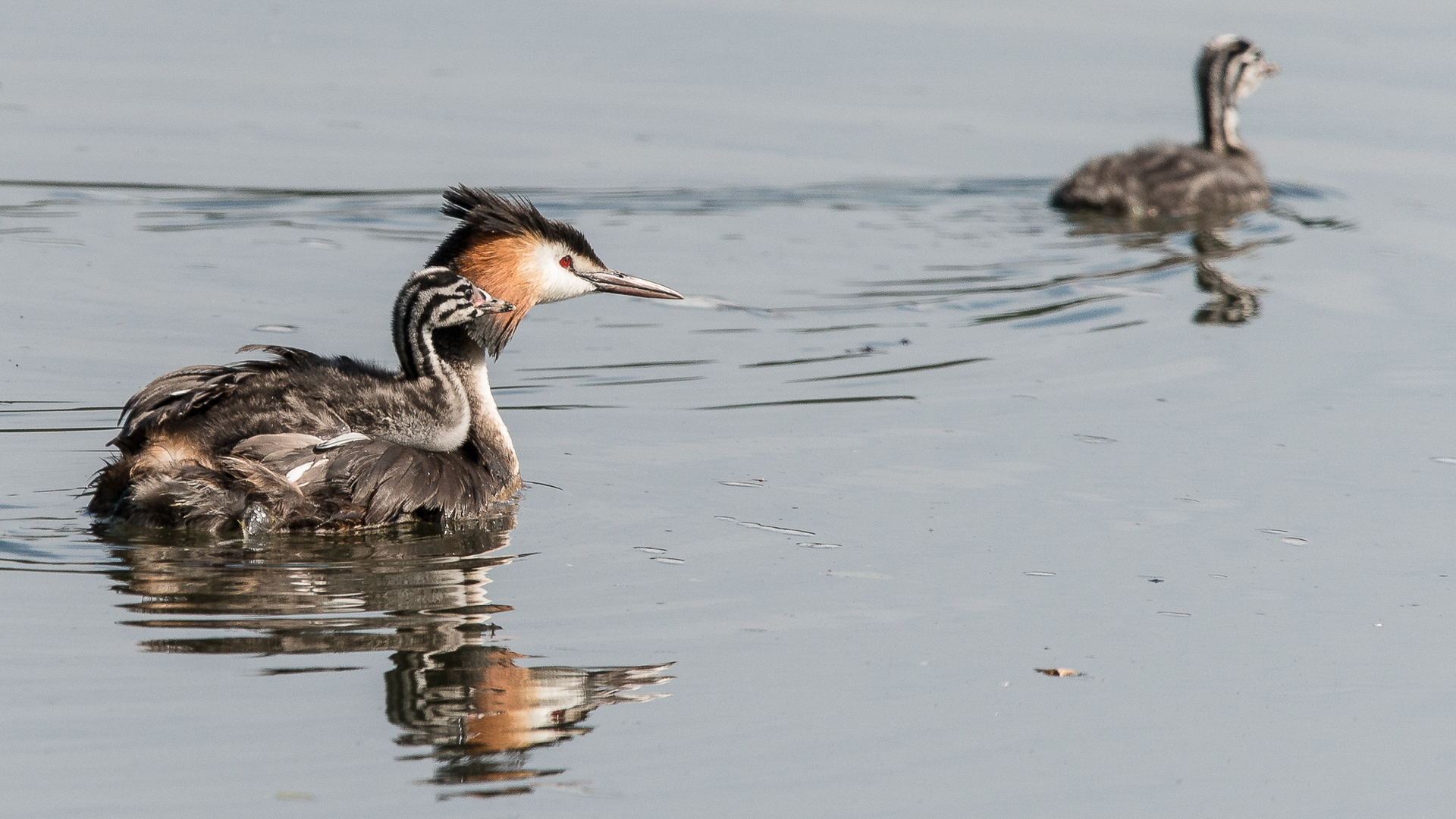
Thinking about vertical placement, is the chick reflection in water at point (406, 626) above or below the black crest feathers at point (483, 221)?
below

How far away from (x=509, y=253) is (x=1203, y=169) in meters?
7.38

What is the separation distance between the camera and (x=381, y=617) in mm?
5852

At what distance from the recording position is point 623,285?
785 centimetres

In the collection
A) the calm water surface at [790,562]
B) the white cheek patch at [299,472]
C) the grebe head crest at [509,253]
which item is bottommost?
the calm water surface at [790,562]

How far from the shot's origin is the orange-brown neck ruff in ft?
24.5

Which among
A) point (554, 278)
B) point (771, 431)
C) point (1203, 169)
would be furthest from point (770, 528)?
point (1203, 169)

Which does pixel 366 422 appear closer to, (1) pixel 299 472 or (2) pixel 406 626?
(1) pixel 299 472

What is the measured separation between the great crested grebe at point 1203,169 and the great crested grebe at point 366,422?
624 centimetres

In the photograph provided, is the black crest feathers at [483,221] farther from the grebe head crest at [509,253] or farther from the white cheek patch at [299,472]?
the white cheek patch at [299,472]

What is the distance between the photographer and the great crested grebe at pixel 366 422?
6496 mm

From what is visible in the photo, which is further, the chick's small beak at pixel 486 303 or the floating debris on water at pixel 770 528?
the chick's small beak at pixel 486 303

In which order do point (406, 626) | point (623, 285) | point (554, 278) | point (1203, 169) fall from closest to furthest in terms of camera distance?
point (406, 626), point (554, 278), point (623, 285), point (1203, 169)

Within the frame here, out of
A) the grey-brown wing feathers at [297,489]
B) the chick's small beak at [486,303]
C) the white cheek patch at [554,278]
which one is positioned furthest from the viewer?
the white cheek patch at [554,278]

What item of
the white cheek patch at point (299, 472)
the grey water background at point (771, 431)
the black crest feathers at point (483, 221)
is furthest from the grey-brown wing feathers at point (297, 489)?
the black crest feathers at point (483, 221)
